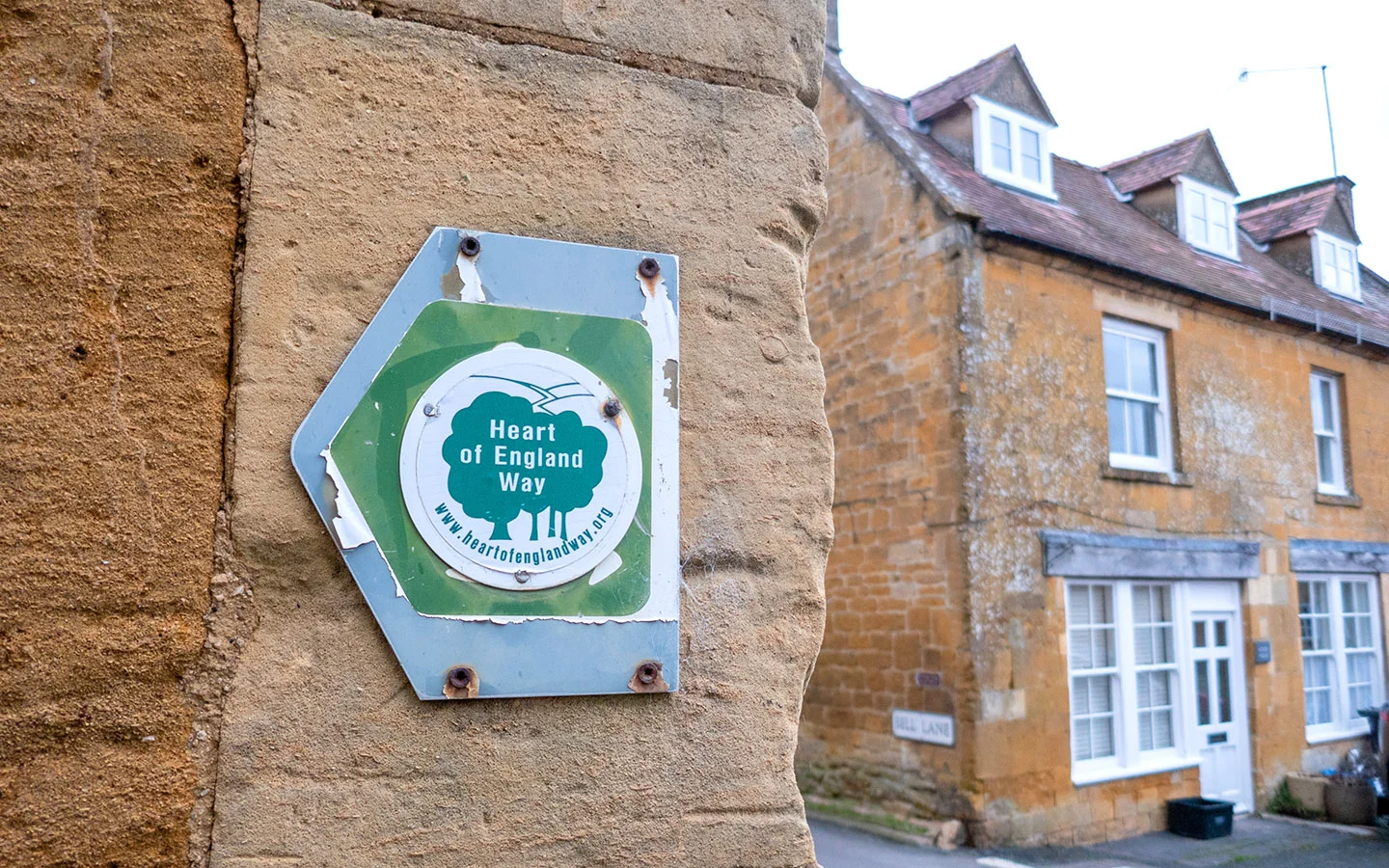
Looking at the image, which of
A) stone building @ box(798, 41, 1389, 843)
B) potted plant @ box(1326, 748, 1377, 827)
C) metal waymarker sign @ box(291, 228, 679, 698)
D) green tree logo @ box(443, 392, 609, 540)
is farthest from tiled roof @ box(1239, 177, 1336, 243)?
green tree logo @ box(443, 392, 609, 540)

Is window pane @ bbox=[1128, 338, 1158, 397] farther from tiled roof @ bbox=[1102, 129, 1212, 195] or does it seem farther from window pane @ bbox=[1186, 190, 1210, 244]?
tiled roof @ bbox=[1102, 129, 1212, 195]

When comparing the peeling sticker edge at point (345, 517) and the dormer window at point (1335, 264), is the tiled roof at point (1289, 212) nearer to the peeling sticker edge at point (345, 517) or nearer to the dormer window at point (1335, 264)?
the dormer window at point (1335, 264)

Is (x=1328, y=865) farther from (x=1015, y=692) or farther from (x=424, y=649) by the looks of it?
(x=424, y=649)

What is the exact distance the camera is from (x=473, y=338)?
1.73 metres

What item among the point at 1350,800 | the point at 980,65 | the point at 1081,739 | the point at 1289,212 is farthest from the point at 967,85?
the point at 1350,800

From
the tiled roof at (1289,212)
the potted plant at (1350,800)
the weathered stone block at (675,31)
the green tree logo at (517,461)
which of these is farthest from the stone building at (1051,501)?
the green tree logo at (517,461)

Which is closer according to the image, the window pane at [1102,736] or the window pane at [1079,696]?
the window pane at [1079,696]

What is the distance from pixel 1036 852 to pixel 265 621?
980 centimetres

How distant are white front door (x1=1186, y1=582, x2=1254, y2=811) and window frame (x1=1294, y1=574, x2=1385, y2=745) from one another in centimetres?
130

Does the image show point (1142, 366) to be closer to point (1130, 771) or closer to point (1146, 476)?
point (1146, 476)

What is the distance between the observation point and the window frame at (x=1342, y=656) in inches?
526

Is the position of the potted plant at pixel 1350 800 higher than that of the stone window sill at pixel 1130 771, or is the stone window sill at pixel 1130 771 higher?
the stone window sill at pixel 1130 771

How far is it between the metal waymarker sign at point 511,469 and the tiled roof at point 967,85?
454 inches

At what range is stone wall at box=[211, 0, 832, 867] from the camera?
1595mm
